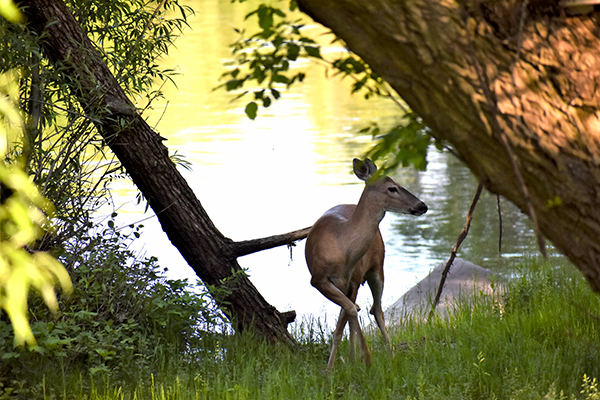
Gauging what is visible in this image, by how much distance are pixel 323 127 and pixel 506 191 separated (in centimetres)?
1412

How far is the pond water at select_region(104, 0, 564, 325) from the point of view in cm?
916

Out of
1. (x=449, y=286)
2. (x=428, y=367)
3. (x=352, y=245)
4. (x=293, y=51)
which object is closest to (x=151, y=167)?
(x=352, y=245)

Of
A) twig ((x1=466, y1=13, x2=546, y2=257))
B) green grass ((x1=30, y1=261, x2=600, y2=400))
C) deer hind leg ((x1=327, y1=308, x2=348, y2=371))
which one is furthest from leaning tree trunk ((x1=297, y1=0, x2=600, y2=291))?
deer hind leg ((x1=327, y1=308, x2=348, y2=371))

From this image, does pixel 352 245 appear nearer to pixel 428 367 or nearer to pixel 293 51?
pixel 428 367

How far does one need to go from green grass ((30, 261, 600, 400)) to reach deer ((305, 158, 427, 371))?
0.38 metres

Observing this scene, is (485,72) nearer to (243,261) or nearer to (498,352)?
(498,352)

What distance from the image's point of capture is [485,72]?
215 centimetres

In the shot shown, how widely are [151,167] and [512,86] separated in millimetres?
3767

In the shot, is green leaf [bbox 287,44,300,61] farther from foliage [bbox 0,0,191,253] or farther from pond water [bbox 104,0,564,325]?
pond water [bbox 104,0,564,325]

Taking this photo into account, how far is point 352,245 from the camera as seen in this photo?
16.2ft

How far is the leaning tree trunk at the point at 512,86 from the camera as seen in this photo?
2.11 metres

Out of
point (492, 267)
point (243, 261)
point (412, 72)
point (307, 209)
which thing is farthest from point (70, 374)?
point (307, 209)

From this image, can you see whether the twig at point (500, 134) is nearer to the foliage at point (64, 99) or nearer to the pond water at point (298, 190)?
the foliage at point (64, 99)

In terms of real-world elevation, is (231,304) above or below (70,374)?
above
